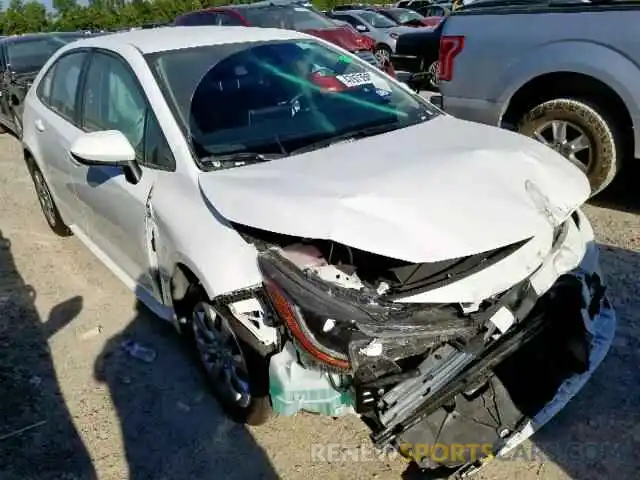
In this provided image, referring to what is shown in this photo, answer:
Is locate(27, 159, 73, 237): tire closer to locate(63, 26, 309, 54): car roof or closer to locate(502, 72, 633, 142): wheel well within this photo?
locate(63, 26, 309, 54): car roof

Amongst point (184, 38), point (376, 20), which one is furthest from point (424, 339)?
point (376, 20)

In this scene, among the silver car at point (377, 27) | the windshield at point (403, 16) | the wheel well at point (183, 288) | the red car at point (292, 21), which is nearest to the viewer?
the wheel well at point (183, 288)

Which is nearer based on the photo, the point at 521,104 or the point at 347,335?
the point at 347,335

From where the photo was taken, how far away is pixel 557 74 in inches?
174

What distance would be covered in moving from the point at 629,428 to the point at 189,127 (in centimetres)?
237

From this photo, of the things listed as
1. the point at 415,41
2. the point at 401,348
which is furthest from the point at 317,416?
the point at 415,41

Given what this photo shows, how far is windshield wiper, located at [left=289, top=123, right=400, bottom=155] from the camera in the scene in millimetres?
2777

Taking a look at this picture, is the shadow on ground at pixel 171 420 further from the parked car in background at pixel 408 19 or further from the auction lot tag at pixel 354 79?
the parked car in background at pixel 408 19

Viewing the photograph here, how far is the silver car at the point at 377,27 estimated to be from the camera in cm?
1415

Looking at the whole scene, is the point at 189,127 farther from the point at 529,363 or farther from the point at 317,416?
the point at 529,363

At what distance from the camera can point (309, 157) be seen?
267 centimetres

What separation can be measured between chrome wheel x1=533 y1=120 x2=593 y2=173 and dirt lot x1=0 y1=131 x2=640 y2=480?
75cm

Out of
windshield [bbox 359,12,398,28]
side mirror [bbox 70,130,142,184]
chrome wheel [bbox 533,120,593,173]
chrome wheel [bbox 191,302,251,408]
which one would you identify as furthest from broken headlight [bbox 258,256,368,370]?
windshield [bbox 359,12,398,28]

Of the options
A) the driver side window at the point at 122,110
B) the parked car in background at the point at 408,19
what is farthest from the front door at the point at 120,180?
the parked car in background at the point at 408,19
